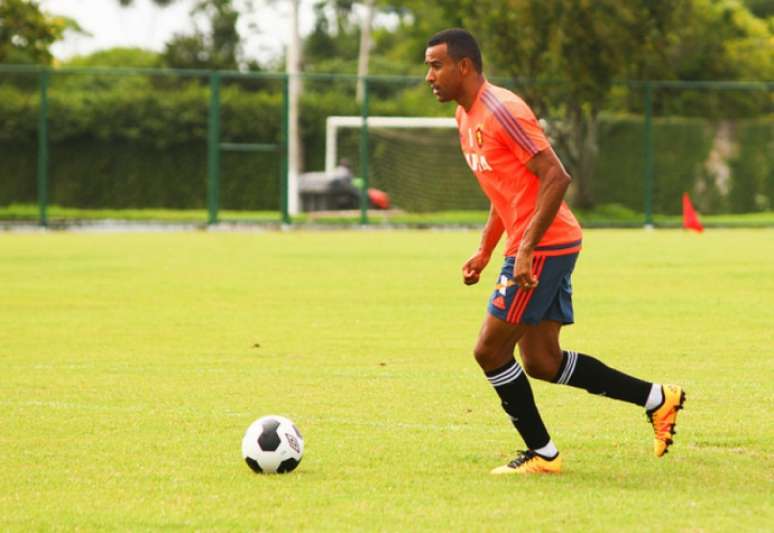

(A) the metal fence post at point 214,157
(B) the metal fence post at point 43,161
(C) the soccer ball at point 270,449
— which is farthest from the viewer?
(A) the metal fence post at point 214,157

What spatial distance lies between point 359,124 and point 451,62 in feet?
94.8

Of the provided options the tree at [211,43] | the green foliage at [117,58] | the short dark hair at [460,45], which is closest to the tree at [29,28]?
the short dark hair at [460,45]

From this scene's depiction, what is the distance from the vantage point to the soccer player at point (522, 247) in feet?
22.9

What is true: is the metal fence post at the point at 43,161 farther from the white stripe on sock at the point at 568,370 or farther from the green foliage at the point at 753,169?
the white stripe on sock at the point at 568,370

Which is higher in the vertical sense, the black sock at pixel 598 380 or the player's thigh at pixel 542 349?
the player's thigh at pixel 542 349

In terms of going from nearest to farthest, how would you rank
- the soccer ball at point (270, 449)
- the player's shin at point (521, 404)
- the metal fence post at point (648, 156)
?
1. the soccer ball at point (270, 449)
2. the player's shin at point (521, 404)
3. the metal fence post at point (648, 156)

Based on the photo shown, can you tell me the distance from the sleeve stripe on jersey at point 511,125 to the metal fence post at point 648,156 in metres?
26.2

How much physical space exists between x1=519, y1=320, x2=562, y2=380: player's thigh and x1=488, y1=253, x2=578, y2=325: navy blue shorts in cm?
13

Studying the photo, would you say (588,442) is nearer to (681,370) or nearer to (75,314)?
(681,370)

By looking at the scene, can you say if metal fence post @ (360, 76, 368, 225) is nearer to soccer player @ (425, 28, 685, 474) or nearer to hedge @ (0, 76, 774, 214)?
hedge @ (0, 76, 774, 214)

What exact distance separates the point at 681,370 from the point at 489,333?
415 centimetres

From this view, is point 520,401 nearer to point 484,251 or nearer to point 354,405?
point 484,251

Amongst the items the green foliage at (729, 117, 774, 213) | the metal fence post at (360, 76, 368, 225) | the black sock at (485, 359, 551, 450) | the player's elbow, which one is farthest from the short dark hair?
the green foliage at (729, 117, 774, 213)

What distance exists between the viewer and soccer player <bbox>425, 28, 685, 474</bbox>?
696 cm
